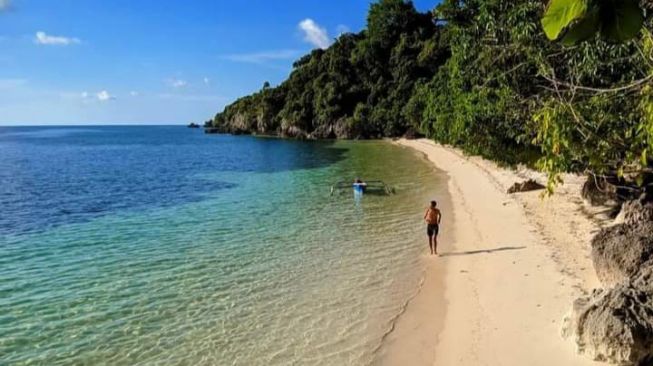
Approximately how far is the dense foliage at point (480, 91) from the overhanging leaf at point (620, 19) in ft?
0.26

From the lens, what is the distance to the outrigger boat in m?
29.6

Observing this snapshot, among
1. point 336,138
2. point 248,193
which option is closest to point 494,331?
point 248,193

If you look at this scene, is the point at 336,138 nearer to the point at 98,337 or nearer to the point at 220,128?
the point at 220,128

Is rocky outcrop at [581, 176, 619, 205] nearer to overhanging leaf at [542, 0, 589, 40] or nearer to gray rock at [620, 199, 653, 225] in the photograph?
gray rock at [620, 199, 653, 225]

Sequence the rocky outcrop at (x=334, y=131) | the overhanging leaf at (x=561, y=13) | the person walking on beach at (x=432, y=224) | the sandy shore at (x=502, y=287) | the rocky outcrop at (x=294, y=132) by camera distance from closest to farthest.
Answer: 1. the overhanging leaf at (x=561, y=13)
2. the sandy shore at (x=502, y=287)
3. the person walking on beach at (x=432, y=224)
4. the rocky outcrop at (x=334, y=131)
5. the rocky outcrop at (x=294, y=132)

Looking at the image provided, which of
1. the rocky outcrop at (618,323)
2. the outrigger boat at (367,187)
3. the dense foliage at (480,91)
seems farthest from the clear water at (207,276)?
the dense foliage at (480,91)

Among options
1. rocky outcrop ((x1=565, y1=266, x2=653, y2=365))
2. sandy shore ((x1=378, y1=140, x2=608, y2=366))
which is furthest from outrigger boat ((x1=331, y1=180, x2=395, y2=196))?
rocky outcrop ((x1=565, y1=266, x2=653, y2=365))

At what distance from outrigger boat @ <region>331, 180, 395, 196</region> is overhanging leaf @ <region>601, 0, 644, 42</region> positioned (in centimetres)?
2761

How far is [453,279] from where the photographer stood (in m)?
14.3

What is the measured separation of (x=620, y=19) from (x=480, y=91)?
1677 cm

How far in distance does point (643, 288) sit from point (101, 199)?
102 ft

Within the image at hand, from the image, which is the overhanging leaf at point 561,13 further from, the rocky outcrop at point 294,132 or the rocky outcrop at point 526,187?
the rocky outcrop at point 294,132

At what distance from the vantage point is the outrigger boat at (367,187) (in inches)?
1167

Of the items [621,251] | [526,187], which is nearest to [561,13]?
[621,251]
